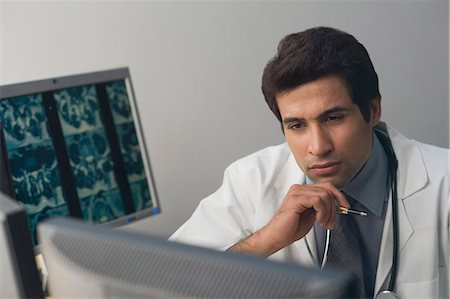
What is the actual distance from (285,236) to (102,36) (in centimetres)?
82

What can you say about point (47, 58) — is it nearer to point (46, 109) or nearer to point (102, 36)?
point (102, 36)

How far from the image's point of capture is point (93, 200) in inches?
52.5

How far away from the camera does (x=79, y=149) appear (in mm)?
1323

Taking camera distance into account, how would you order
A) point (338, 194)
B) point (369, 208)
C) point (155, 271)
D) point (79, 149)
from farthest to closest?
point (79, 149)
point (369, 208)
point (338, 194)
point (155, 271)

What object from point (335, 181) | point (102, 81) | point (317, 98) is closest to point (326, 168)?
point (335, 181)

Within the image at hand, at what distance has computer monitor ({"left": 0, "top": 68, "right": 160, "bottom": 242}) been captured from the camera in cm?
125

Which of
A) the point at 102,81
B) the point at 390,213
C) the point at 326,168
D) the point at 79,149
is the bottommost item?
the point at 390,213

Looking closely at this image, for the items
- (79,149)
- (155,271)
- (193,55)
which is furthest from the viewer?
(193,55)

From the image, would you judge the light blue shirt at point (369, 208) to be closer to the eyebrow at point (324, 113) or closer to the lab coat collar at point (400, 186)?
the lab coat collar at point (400, 186)

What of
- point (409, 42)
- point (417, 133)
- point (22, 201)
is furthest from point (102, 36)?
point (417, 133)

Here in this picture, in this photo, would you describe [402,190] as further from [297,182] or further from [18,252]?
[18,252]

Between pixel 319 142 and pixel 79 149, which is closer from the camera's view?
pixel 319 142

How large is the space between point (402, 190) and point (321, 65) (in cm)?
30

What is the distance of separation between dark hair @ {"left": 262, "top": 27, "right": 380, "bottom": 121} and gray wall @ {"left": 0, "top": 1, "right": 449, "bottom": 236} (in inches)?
22.5
